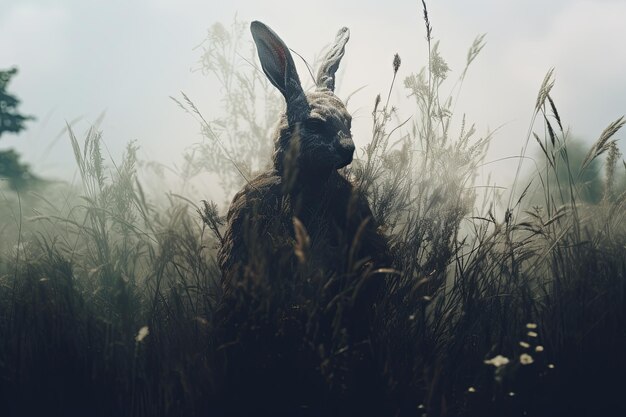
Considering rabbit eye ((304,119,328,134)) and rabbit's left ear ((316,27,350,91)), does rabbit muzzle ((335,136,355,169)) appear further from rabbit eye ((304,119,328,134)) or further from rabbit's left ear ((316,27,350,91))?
rabbit's left ear ((316,27,350,91))

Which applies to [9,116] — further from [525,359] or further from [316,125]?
[525,359]

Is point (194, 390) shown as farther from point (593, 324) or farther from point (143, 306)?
point (593, 324)

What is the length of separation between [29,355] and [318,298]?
1461mm

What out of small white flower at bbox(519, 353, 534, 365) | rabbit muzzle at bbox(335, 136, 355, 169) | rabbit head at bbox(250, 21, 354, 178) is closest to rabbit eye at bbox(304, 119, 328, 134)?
rabbit head at bbox(250, 21, 354, 178)

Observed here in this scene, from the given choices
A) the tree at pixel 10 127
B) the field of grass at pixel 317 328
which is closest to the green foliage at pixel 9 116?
the tree at pixel 10 127

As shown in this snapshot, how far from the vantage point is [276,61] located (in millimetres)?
3391

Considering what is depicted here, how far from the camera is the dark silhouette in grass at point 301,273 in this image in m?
2.34

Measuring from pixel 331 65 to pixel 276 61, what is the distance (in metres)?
0.55

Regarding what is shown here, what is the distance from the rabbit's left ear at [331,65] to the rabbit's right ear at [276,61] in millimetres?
390

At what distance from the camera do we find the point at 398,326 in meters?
2.82

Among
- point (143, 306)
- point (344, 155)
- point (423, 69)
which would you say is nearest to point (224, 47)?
point (423, 69)

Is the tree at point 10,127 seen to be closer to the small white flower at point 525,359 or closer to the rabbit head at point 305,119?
the rabbit head at point 305,119

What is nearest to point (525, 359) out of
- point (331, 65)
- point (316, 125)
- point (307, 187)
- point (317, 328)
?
point (317, 328)

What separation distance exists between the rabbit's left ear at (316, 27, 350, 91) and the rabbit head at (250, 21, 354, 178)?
210mm
